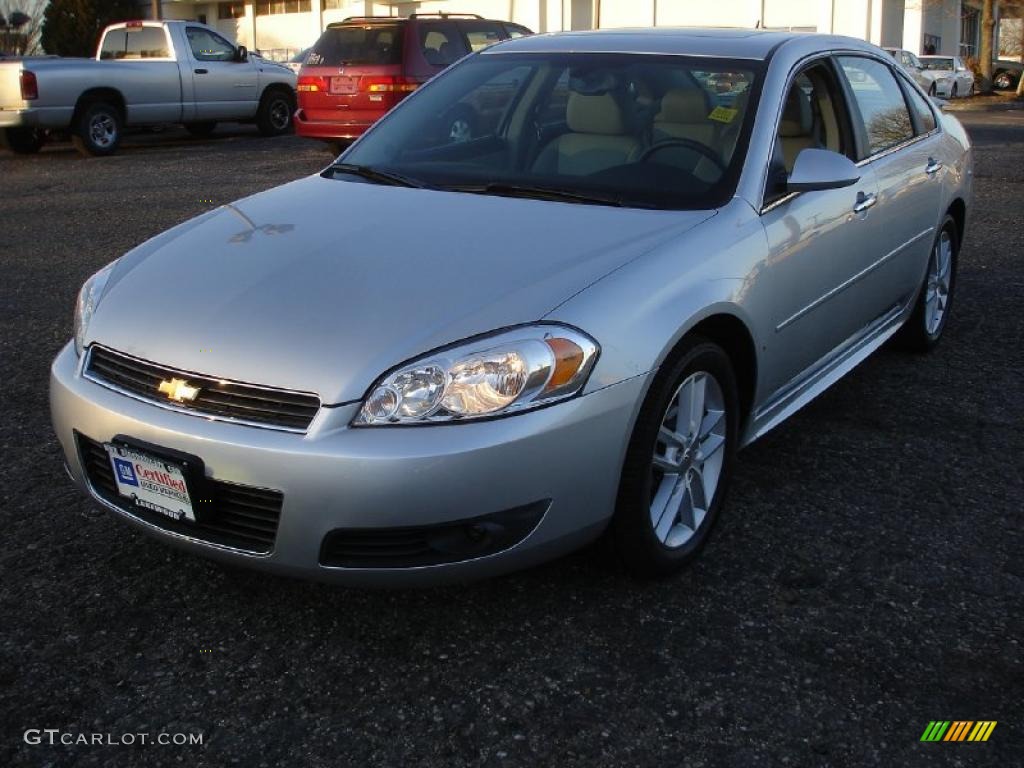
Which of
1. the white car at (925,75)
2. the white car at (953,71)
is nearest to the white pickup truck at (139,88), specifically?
the white car at (925,75)

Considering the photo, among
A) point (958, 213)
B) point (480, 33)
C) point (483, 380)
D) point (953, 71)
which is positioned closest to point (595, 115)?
point (483, 380)

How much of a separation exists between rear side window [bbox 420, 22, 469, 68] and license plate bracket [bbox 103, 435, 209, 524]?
11.6m

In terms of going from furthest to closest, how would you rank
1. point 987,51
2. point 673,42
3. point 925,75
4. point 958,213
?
point 987,51 < point 925,75 < point 958,213 < point 673,42

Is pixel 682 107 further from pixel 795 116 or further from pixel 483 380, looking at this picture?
pixel 483 380

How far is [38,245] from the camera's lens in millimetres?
8797

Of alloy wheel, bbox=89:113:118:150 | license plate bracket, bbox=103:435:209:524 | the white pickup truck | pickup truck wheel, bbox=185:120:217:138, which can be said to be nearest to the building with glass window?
pickup truck wheel, bbox=185:120:217:138

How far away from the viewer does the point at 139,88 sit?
15.6 meters

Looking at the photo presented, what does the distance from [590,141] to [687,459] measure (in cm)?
127

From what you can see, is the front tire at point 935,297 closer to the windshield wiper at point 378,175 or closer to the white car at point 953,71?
the windshield wiper at point 378,175

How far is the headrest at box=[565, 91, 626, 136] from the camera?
157 inches

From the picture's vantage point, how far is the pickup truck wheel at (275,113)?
17.8 meters

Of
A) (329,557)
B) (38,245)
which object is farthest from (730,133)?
(38,245)

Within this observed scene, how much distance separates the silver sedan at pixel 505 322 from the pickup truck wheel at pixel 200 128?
13937 millimetres

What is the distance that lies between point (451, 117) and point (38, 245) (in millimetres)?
5617
